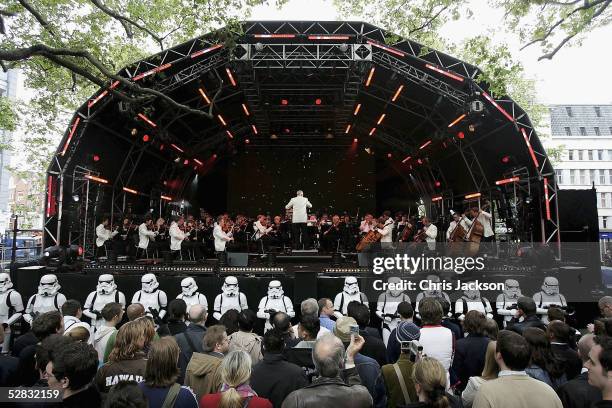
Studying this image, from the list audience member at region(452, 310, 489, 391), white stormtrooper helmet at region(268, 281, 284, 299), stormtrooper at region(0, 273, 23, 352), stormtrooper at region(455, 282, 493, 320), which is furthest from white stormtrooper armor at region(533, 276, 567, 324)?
stormtrooper at region(0, 273, 23, 352)

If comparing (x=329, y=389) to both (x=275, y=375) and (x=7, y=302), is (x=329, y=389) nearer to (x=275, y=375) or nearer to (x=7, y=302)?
(x=275, y=375)

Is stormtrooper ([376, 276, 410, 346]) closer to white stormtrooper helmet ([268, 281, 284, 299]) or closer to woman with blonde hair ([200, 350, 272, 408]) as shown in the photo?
white stormtrooper helmet ([268, 281, 284, 299])

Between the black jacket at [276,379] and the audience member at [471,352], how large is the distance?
1.89 m

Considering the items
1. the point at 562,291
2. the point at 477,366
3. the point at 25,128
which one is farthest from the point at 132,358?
the point at 25,128

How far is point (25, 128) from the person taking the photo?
73.0 feet

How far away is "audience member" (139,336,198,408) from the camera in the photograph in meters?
2.69

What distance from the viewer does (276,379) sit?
10.2 ft

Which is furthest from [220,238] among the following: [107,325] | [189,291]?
[107,325]

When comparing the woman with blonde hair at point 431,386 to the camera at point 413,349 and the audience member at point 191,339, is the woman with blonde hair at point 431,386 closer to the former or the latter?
the camera at point 413,349

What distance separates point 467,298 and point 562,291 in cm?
321

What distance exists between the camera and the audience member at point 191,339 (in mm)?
4137

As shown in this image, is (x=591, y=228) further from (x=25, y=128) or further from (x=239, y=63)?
(x=25, y=128)

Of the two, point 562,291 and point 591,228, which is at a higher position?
point 591,228

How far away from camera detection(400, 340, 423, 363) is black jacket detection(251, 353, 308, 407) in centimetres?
89
